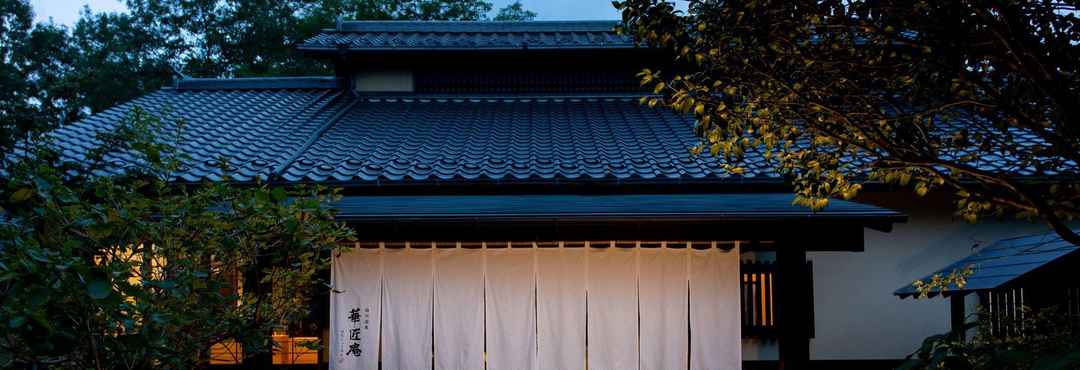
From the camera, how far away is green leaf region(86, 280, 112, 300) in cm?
227

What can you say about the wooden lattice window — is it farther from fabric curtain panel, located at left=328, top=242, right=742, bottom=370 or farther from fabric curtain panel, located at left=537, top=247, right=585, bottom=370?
fabric curtain panel, located at left=537, top=247, right=585, bottom=370

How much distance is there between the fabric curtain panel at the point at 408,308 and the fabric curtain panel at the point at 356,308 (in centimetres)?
10

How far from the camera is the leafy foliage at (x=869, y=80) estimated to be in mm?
3738

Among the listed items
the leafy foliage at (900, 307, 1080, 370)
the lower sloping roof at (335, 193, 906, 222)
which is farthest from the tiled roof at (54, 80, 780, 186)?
the leafy foliage at (900, 307, 1080, 370)

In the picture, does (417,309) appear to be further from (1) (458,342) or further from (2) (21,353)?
(2) (21,353)

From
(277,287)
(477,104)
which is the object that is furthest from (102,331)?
(477,104)

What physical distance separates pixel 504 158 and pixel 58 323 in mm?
5097

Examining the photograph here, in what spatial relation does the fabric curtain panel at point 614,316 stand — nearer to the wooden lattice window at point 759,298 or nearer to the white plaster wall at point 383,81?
the wooden lattice window at point 759,298

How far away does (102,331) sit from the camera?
279 centimetres

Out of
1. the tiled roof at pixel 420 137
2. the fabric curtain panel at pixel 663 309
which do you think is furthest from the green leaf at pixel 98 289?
the fabric curtain panel at pixel 663 309

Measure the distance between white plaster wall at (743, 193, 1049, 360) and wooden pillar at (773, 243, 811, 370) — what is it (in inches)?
67.1

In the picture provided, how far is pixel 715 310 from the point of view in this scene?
7.00 metres

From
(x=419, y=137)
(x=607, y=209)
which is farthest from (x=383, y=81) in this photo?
(x=607, y=209)

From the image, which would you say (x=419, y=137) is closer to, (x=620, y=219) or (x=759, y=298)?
(x=620, y=219)
